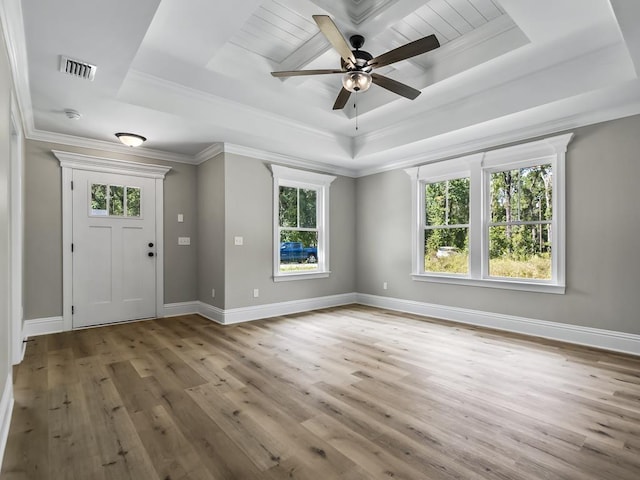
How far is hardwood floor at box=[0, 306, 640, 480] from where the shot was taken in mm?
1744

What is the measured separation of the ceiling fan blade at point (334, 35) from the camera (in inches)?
89.8

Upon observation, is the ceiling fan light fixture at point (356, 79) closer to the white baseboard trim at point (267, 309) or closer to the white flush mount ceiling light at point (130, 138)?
the white flush mount ceiling light at point (130, 138)

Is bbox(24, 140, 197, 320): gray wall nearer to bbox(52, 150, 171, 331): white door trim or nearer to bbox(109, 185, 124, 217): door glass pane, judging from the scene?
bbox(52, 150, 171, 331): white door trim

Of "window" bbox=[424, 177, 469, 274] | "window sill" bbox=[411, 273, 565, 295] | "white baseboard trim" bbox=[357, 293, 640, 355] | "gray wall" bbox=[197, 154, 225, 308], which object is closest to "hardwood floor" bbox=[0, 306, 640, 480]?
"white baseboard trim" bbox=[357, 293, 640, 355]

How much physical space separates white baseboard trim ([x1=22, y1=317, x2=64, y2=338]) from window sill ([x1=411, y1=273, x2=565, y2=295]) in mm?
4937

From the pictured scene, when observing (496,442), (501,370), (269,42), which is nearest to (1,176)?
(269,42)

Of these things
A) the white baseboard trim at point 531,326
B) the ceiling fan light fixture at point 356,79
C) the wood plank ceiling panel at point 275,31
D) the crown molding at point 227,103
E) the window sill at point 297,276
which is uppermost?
the wood plank ceiling panel at point 275,31

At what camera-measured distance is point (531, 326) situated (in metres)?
4.15

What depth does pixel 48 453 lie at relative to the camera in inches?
72.0

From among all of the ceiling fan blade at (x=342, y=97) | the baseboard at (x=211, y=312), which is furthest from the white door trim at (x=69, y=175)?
the ceiling fan blade at (x=342, y=97)

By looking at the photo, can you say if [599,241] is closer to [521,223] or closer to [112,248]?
[521,223]

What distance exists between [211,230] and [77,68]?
8.74 ft

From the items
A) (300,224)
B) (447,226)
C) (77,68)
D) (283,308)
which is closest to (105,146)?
(77,68)

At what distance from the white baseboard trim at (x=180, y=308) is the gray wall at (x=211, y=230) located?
17 centimetres
